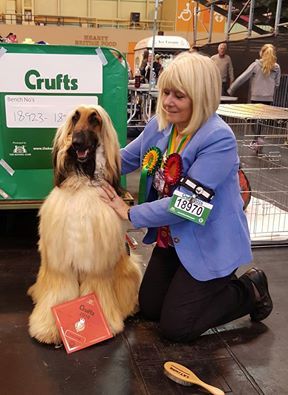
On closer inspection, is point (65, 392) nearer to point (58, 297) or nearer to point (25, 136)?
point (58, 297)

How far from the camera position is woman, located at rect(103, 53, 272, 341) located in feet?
5.88

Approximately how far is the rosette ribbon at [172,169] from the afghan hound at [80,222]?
21cm

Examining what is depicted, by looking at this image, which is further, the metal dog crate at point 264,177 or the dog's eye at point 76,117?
the metal dog crate at point 264,177

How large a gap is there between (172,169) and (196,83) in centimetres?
37

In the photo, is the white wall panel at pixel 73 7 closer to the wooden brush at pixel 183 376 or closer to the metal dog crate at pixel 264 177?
the metal dog crate at pixel 264 177

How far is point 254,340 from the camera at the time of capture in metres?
2.02

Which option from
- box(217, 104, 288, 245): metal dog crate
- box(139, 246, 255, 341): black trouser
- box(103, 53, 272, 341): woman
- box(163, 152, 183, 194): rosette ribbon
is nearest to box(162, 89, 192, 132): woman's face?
box(103, 53, 272, 341): woman

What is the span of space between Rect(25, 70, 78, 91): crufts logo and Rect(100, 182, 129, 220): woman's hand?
0.99m

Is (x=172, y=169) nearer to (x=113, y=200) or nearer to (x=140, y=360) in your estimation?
(x=113, y=200)

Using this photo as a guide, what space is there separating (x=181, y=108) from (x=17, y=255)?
4.99 ft

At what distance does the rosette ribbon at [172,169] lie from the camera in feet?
6.18

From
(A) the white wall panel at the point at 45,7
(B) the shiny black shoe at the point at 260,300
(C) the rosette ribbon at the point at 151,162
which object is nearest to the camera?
(C) the rosette ribbon at the point at 151,162

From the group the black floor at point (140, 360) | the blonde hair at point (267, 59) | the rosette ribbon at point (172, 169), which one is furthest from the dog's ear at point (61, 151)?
the blonde hair at point (267, 59)

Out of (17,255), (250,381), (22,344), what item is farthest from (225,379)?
(17,255)
